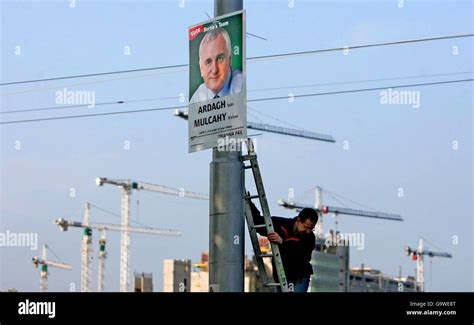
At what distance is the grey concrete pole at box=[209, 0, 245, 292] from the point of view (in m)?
13.8

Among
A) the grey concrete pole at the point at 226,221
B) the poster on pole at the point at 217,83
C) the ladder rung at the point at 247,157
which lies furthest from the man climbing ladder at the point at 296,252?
the poster on pole at the point at 217,83

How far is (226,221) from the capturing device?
1380 centimetres

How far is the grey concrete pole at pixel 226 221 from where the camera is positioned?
1377 cm

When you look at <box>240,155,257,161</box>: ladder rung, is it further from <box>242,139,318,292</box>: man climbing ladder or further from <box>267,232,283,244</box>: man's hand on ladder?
<box>267,232,283,244</box>: man's hand on ladder

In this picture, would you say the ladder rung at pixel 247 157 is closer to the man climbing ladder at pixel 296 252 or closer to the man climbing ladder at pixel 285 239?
the man climbing ladder at pixel 285 239

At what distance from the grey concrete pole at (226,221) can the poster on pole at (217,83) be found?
0.28m

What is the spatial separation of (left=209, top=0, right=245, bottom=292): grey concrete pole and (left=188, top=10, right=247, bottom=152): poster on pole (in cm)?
28

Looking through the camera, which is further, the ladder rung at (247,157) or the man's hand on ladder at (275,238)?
the ladder rung at (247,157)

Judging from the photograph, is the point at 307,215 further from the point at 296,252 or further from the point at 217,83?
the point at 217,83

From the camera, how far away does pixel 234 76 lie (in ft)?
44.6
